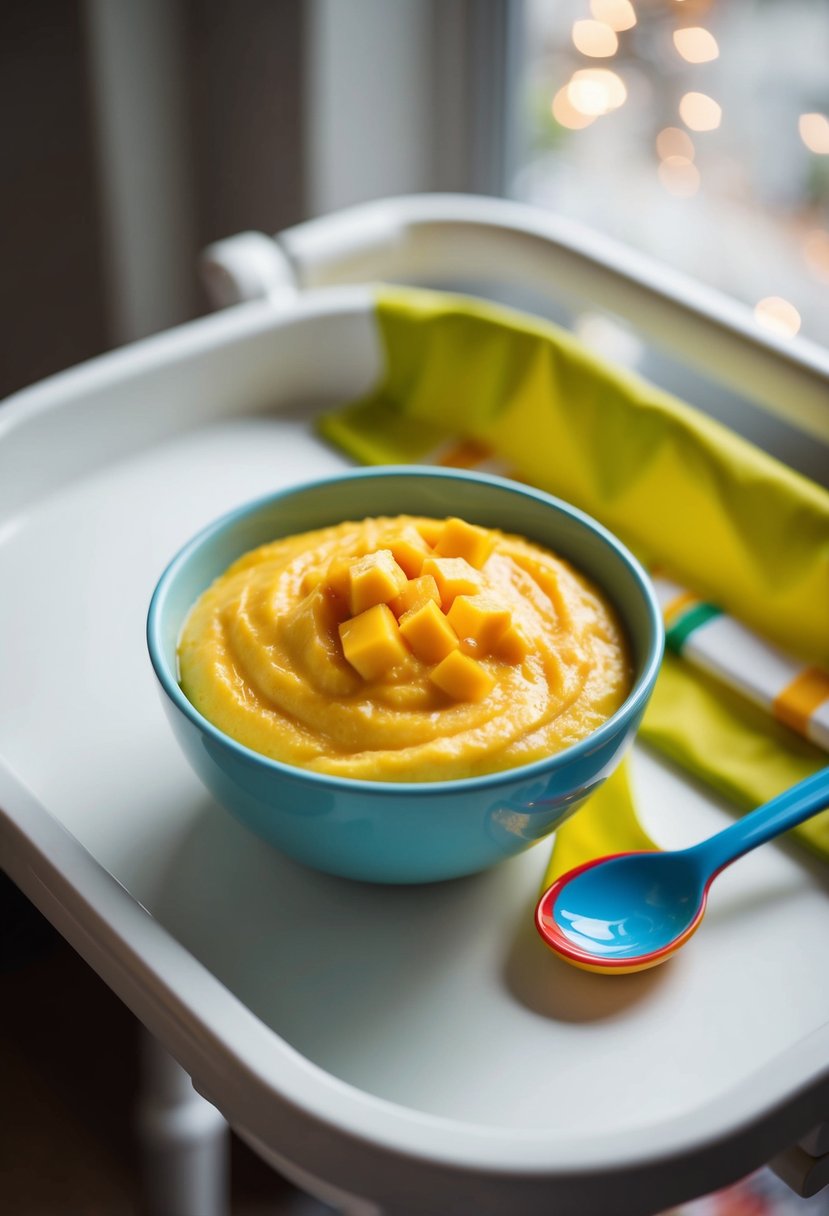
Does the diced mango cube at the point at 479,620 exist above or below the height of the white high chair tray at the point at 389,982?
above

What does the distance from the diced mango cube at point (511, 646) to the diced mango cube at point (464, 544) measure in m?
0.06

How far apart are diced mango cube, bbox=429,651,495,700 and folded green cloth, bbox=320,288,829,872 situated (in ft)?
0.38

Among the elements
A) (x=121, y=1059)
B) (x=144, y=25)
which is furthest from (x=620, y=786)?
(x=144, y=25)

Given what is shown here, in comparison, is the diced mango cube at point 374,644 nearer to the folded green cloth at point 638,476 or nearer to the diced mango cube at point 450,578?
the diced mango cube at point 450,578

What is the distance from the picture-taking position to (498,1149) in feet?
1.60

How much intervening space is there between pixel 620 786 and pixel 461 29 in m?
0.98

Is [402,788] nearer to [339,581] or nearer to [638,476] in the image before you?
[339,581]

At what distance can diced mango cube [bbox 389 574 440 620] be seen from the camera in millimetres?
644

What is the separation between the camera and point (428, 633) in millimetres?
625

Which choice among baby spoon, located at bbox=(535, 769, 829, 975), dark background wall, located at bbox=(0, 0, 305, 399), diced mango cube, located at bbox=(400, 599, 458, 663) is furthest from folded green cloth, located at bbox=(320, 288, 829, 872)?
dark background wall, located at bbox=(0, 0, 305, 399)

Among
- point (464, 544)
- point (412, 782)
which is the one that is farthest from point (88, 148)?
point (412, 782)

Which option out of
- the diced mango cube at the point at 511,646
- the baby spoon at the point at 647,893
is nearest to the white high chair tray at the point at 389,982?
the baby spoon at the point at 647,893

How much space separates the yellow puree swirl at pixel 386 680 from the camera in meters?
0.60

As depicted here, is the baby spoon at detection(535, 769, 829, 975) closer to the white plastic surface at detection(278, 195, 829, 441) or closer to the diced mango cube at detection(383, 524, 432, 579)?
the diced mango cube at detection(383, 524, 432, 579)
